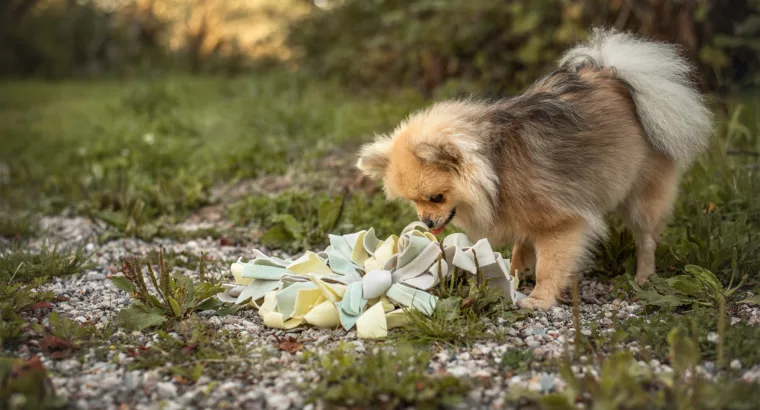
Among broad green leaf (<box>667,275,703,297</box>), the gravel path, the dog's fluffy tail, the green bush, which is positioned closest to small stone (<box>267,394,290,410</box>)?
the gravel path

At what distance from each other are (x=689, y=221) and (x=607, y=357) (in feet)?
6.99

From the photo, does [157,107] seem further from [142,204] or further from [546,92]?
[546,92]

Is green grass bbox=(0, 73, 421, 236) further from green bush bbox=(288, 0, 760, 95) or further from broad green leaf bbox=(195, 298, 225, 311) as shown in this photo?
broad green leaf bbox=(195, 298, 225, 311)

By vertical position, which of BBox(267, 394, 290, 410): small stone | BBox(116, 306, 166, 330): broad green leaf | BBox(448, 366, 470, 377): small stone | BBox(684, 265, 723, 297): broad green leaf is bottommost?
BBox(116, 306, 166, 330): broad green leaf

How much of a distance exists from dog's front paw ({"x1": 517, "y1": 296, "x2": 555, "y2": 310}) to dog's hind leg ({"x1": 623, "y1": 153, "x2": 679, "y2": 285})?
74cm

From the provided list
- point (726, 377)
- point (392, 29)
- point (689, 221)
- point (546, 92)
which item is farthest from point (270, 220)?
point (392, 29)

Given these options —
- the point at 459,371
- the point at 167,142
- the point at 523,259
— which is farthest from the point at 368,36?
the point at 459,371

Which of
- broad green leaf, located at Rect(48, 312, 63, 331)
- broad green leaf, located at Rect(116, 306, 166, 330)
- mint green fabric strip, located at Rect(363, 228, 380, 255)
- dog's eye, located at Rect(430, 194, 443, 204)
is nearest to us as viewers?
broad green leaf, located at Rect(48, 312, 63, 331)

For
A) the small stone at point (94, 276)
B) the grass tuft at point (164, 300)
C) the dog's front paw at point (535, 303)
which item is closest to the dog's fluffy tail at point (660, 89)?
Answer: the dog's front paw at point (535, 303)

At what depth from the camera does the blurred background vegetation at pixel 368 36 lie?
21.2ft

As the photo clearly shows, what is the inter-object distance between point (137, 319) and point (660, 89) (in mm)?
2940

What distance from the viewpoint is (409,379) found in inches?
97.6

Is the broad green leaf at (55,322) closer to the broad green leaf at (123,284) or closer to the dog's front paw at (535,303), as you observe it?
the broad green leaf at (123,284)

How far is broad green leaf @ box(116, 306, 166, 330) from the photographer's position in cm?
307
